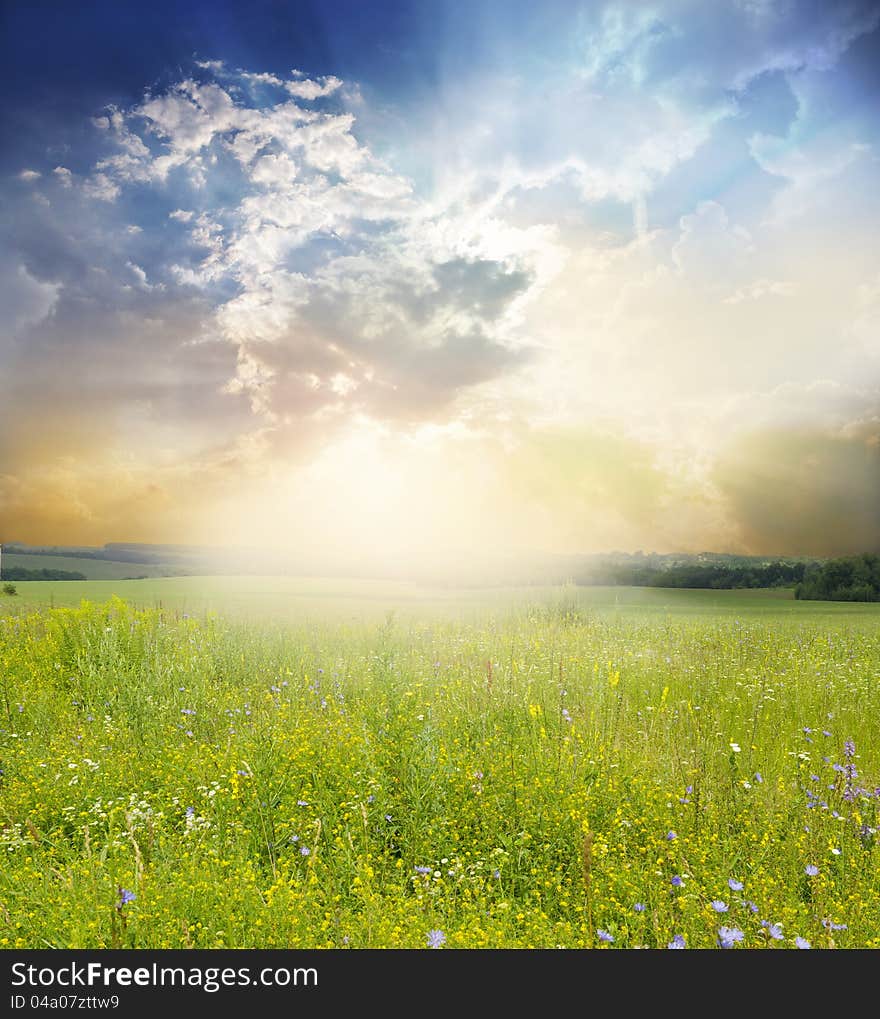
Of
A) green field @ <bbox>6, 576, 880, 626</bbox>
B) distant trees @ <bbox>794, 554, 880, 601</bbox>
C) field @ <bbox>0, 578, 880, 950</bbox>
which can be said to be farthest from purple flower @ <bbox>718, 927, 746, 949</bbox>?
distant trees @ <bbox>794, 554, 880, 601</bbox>

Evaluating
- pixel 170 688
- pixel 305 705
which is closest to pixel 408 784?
pixel 305 705

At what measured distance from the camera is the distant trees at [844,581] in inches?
1110

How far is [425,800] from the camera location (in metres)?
4.11

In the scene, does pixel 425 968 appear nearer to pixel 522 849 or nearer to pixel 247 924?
pixel 247 924

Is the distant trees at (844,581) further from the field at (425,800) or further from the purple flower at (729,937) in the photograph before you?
the purple flower at (729,937)

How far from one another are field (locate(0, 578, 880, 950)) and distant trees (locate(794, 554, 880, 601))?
2327 cm

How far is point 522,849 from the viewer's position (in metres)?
3.71

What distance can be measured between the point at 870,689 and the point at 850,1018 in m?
7.04

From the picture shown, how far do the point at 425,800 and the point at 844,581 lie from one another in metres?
31.6

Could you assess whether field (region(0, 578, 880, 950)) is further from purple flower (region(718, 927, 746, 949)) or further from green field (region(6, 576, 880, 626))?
green field (region(6, 576, 880, 626))

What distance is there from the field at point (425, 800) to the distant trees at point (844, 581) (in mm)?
23270

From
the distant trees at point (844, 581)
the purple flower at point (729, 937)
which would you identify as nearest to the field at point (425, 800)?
the purple flower at point (729, 937)

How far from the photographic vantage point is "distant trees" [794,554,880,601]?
28188 millimetres

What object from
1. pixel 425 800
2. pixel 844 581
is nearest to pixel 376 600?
pixel 425 800
